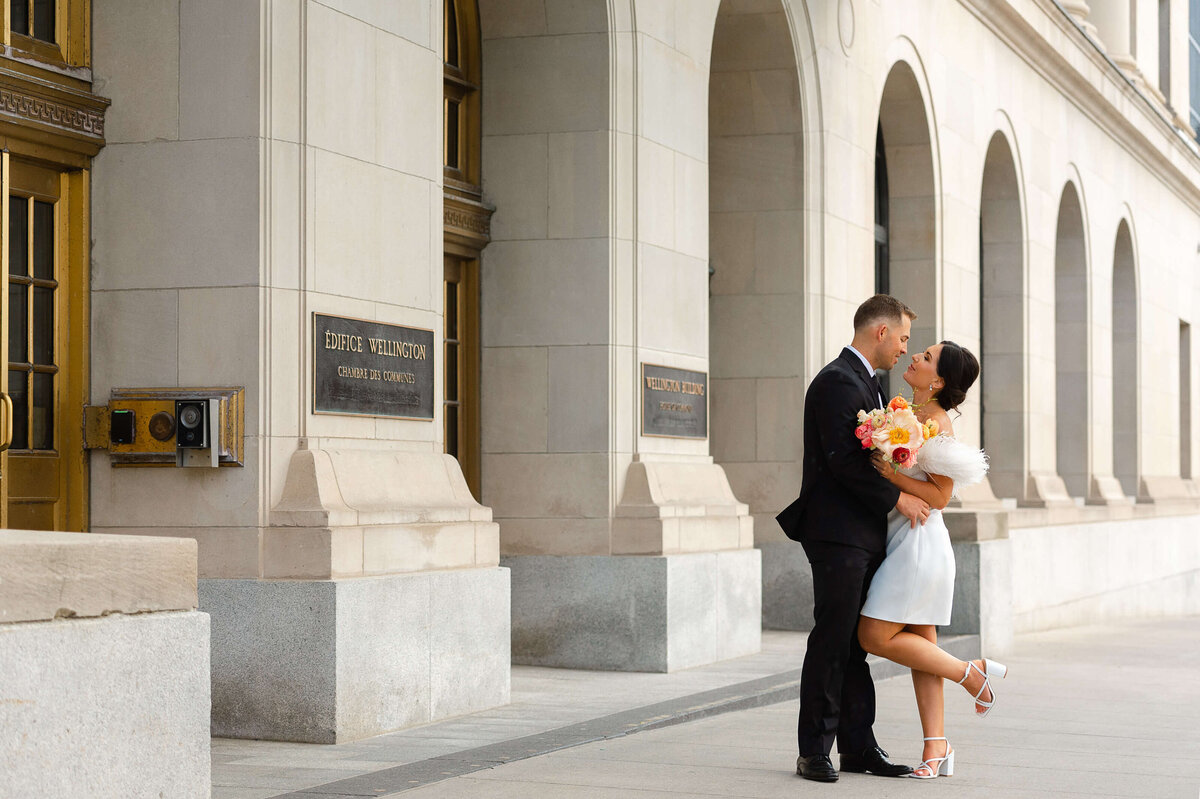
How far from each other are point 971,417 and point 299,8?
14.5 m

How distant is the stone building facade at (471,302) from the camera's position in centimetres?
903

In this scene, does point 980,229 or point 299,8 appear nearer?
point 299,8

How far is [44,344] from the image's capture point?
358 inches

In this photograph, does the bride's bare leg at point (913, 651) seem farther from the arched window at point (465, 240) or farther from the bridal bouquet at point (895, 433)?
the arched window at point (465, 240)

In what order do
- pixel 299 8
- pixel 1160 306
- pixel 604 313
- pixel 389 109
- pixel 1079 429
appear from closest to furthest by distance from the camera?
1. pixel 299 8
2. pixel 389 109
3. pixel 604 313
4. pixel 1079 429
5. pixel 1160 306

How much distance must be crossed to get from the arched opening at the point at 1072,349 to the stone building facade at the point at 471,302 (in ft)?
16.1

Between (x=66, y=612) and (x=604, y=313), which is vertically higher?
(x=604, y=313)

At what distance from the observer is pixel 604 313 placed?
491 inches

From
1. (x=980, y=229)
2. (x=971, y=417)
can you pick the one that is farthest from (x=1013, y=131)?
(x=971, y=417)

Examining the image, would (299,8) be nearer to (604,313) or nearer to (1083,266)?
(604,313)

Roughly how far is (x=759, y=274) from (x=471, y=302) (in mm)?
4346

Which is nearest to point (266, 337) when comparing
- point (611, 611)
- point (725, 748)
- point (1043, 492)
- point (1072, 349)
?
point (725, 748)

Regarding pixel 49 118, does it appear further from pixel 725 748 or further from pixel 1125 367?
pixel 1125 367

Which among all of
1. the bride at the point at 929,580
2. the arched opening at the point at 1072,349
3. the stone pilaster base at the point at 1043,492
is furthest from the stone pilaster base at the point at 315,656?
the arched opening at the point at 1072,349
